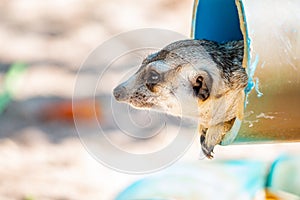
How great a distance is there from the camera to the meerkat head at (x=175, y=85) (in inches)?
42.1

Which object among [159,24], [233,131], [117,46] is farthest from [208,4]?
[159,24]

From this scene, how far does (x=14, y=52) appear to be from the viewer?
2.09 metres

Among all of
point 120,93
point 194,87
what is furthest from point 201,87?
point 120,93

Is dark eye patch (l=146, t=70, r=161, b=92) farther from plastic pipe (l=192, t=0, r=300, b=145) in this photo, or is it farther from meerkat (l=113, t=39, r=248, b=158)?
plastic pipe (l=192, t=0, r=300, b=145)

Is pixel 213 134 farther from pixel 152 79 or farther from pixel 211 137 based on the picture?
pixel 152 79

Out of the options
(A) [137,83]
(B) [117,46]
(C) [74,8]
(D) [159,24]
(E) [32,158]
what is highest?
(C) [74,8]

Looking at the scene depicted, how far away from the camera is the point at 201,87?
1.08 metres

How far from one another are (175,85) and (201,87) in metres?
0.04

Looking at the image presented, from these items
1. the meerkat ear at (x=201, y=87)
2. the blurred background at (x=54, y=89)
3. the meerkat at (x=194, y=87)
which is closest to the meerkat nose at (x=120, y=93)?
the meerkat at (x=194, y=87)

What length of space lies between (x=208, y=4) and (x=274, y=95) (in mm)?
285

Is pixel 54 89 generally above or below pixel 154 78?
above

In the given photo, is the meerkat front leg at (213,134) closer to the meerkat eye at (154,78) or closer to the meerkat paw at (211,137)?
the meerkat paw at (211,137)

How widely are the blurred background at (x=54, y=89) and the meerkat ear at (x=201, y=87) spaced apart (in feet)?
2.69

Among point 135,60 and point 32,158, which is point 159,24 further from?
point 135,60
